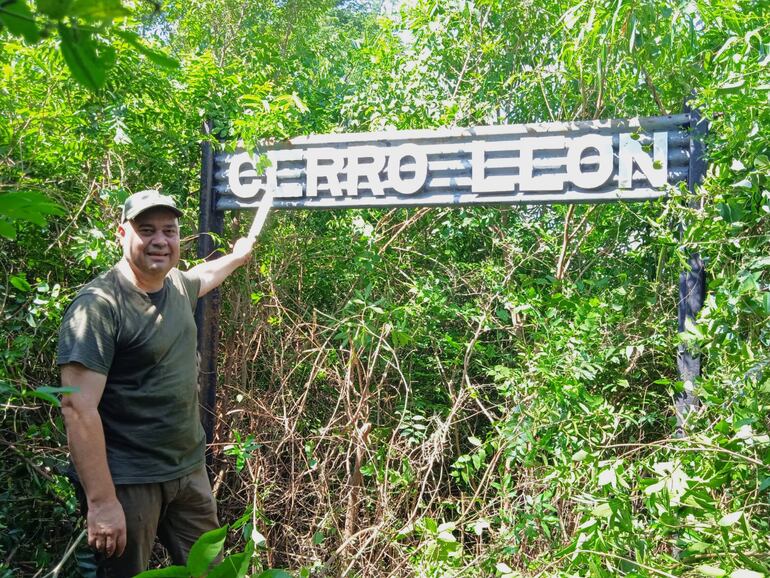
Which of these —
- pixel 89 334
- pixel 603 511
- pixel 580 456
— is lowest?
pixel 603 511

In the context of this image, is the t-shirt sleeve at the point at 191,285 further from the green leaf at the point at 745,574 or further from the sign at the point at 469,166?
the green leaf at the point at 745,574

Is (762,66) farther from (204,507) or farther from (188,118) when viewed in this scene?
(188,118)

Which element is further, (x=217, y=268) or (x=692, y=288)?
(x=217, y=268)

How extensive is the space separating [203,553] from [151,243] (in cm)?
217

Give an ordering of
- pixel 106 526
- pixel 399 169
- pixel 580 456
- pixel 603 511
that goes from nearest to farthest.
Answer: pixel 106 526 → pixel 603 511 → pixel 580 456 → pixel 399 169

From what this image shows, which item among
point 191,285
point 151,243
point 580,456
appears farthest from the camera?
point 191,285

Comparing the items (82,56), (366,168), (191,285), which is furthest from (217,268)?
(82,56)

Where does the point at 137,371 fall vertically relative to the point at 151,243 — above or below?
below

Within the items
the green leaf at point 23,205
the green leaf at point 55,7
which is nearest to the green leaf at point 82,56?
the green leaf at point 55,7

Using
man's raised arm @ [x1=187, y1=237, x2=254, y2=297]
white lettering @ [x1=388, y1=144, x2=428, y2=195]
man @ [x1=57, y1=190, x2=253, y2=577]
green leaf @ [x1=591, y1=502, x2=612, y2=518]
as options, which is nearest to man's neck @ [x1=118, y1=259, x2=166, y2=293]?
man @ [x1=57, y1=190, x2=253, y2=577]

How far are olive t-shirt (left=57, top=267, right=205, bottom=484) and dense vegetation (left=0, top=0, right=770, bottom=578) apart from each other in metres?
0.29

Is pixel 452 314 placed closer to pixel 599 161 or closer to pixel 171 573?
pixel 599 161

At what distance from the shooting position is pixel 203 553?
103 centimetres

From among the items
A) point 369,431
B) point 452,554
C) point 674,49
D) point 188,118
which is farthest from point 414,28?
point 452,554
